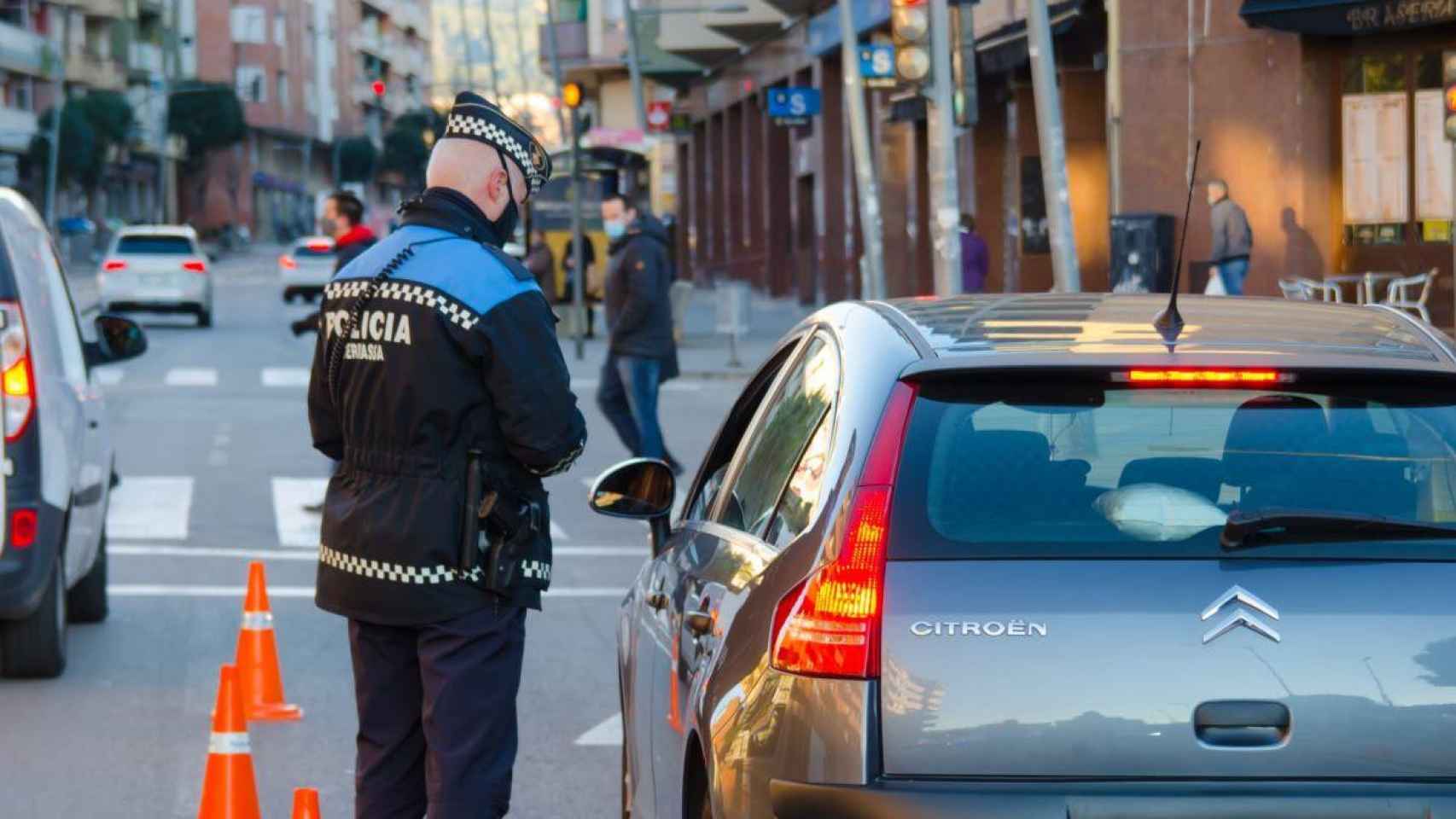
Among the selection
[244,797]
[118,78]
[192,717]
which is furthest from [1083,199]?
[118,78]

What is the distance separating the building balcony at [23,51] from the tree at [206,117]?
17.0m

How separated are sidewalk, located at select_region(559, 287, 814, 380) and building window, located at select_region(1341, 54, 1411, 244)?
20.6ft

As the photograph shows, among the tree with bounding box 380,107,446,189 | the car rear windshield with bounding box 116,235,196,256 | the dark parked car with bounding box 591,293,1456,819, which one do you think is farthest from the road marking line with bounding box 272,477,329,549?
the tree with bounding box 380,107,446,189

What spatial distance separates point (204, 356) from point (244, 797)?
26301 millimetres

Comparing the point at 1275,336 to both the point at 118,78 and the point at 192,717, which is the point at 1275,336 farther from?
the point at 118,78

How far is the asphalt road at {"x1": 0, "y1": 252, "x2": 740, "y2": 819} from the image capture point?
23.6ft

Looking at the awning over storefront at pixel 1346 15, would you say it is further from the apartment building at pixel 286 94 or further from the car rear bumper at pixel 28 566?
the apartment building at pixel 286 94

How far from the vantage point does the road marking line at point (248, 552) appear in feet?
41.7

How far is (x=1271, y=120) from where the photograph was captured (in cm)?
2352

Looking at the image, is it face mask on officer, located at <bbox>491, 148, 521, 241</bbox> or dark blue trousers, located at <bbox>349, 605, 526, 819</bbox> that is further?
face mask on officer, located at <bbox>491, 148, 521, 241</bbox>

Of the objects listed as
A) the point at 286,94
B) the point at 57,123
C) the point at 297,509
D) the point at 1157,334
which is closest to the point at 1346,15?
the point at 297,509

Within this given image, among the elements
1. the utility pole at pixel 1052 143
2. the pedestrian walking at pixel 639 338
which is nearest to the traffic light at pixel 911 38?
the utility pole at pixel 1052 143

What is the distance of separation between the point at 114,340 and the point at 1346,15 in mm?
15265

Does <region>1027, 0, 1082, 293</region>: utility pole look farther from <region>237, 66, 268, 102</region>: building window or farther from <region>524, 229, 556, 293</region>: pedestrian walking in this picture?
<region>237, 66, 268, 102</region>: building window
